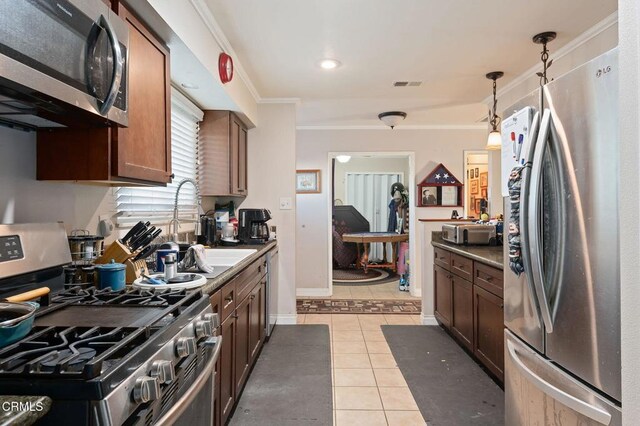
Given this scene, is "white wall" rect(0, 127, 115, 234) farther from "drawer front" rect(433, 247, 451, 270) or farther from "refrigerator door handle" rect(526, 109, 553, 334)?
"drawer front" rect(433, 247, 451, 270)

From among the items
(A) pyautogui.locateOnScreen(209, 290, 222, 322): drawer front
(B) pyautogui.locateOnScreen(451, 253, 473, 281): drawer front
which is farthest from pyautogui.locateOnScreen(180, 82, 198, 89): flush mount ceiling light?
(B) pyautogui.locateOnScreen(451, 253, 473, 281): drawer front

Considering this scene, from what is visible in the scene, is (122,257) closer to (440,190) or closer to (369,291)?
(369,291)

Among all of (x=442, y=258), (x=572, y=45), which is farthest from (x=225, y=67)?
(x=442, y=258)

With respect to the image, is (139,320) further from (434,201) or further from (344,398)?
(434,201)

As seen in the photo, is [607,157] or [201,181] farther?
[201,181]

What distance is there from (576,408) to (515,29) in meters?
2.18

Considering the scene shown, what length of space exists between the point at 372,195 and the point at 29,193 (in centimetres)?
662

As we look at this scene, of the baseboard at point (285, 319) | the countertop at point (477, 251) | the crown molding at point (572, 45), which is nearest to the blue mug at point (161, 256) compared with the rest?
the countertop at point (477, 251)

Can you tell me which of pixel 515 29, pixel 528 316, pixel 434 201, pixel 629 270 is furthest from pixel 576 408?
Result: pixel 434 201

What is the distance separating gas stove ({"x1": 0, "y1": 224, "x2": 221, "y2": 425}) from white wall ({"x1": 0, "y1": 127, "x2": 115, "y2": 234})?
15cm

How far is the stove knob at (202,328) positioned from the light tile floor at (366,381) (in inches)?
46.7

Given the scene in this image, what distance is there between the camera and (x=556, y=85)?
4.10 feet

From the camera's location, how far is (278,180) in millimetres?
3818

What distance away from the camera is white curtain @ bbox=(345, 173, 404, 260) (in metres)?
7.63
